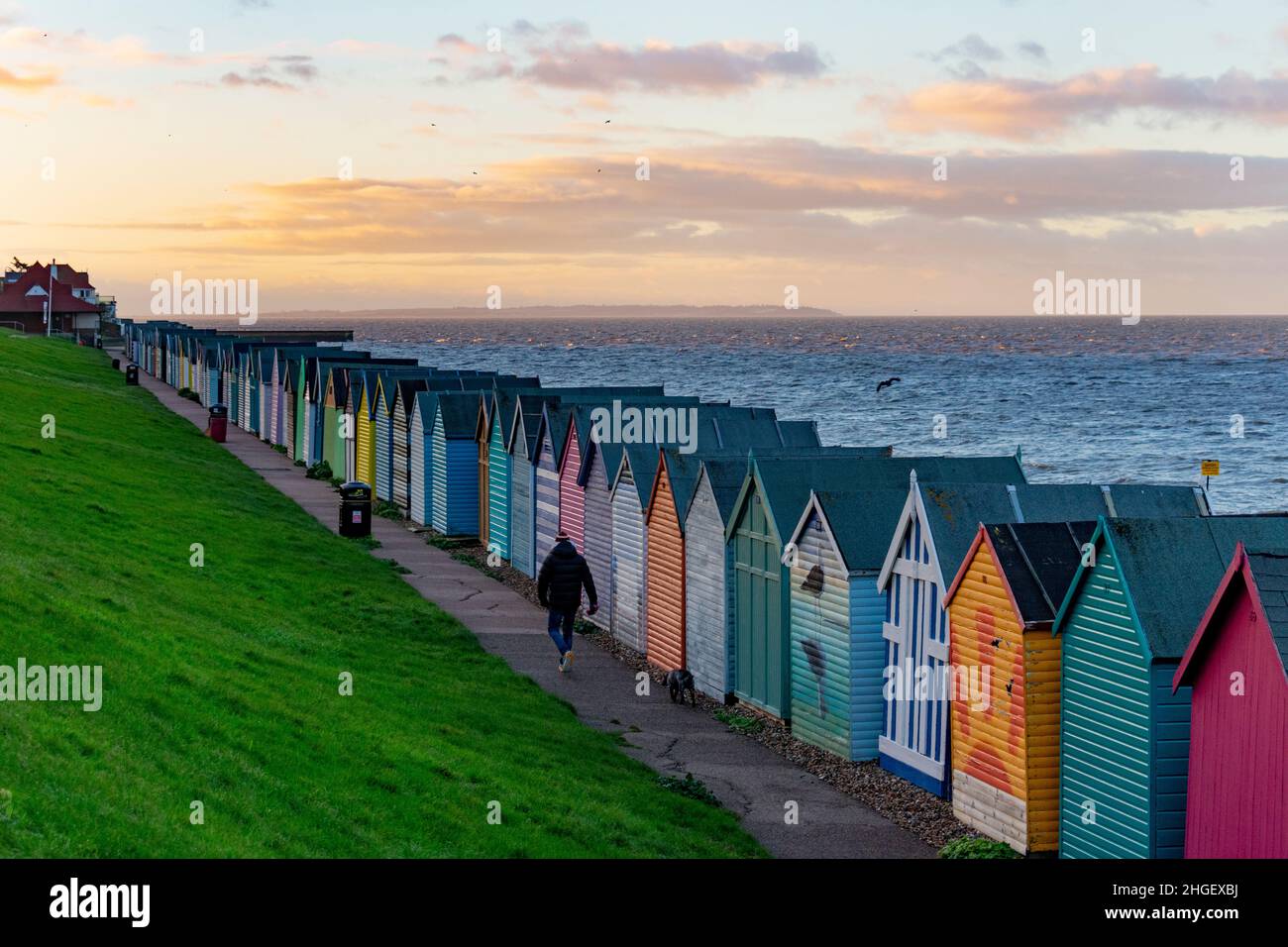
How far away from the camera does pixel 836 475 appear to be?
21.5 metres

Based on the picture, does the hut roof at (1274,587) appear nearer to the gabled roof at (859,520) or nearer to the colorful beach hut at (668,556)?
the gabled roof at (859,520)

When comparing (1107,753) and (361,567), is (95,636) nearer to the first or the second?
(1107,753)

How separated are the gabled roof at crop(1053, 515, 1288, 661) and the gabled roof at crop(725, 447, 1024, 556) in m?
6.71

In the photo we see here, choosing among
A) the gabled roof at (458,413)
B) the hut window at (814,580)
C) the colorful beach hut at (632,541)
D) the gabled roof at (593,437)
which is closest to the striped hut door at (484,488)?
the gabled roof at (458,413)

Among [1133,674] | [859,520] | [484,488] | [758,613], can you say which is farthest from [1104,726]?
[484,488]

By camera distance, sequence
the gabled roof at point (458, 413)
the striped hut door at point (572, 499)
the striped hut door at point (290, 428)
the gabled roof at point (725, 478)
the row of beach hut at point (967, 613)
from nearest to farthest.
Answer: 1. the row of beach hut at point (967, 613)
2. the gabled roof at point (725, 478)
3. the striped hut door at point (572, 499)
4. the gabled roof at point (458, 413)
5. the striped hut door at point (290, 428)

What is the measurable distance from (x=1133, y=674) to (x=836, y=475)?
857cm

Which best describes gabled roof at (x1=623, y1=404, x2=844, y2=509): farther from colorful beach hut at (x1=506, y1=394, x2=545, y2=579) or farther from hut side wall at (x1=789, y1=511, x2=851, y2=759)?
hut side wall at (x1=789, y1=511, x2=851, y2=759)

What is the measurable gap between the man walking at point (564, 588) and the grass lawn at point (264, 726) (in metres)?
1.15

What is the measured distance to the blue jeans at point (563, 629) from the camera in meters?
23.2

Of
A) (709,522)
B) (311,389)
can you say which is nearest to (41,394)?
(311,389)

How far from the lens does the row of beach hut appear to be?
12367 mm
